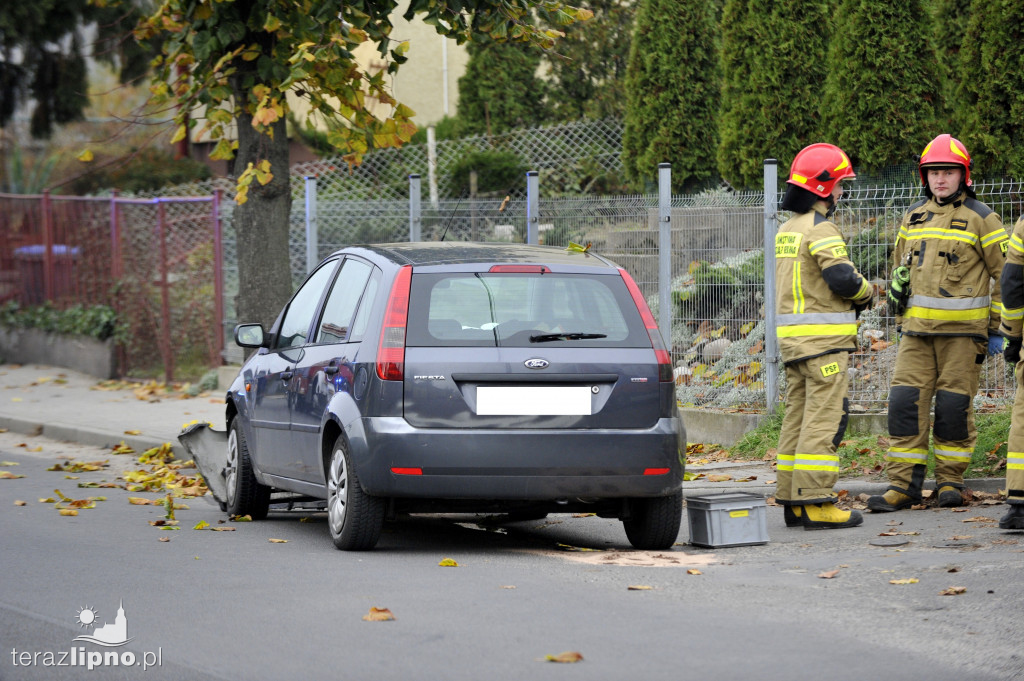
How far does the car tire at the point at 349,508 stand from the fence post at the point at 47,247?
42.1ft

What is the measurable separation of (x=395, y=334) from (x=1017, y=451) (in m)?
3.31

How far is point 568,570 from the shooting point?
6.30 m

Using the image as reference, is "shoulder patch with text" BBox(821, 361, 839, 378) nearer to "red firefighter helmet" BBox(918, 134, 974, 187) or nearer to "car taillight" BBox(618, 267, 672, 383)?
"car taillight" BBox(618, 267, 672, 383)

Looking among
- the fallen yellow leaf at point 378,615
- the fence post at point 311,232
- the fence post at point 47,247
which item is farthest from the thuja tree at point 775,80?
the fallen yellow leaf at point 378,615

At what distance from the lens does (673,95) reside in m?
15.9

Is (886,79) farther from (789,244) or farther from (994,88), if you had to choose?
(789,244)

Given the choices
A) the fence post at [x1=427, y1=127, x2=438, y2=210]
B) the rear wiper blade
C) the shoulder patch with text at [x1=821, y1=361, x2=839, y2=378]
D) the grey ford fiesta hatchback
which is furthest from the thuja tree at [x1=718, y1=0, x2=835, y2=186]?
the rear wiper blade

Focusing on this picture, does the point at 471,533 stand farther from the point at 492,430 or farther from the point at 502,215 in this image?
the point at 502,215

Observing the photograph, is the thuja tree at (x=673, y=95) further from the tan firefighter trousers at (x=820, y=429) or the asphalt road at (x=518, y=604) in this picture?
the asphalt road at (x=518, y=604)

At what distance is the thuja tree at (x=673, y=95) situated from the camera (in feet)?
51.9

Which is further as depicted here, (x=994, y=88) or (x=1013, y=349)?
(x=994, y=88)

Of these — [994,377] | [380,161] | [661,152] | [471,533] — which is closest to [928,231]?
[994,377]

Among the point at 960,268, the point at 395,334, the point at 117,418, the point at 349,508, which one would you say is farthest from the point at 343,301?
the point at 117,418

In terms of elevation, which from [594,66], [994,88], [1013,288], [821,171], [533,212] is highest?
[594,66]
